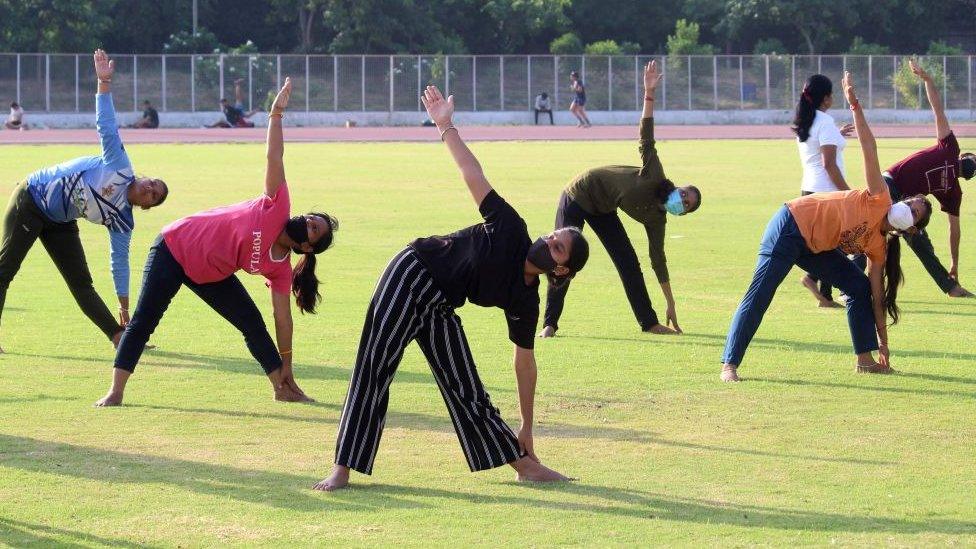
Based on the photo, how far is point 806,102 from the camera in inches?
475

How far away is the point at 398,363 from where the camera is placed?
681 centimetres

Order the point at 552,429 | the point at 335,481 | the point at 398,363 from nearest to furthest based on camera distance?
the point at 398,363
the point at 335,481
the point at 552,429

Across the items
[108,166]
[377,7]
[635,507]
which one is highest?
[377,7]

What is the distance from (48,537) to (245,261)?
2.57 meters

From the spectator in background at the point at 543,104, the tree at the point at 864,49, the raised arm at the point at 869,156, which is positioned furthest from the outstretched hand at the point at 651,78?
the tree at the point at 864,49

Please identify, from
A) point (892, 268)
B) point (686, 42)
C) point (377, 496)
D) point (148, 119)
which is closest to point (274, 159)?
point (377, 496)

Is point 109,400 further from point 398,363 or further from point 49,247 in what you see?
point 398,363

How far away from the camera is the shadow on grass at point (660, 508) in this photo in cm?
632

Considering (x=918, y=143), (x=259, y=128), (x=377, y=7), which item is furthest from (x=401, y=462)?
(x=377, y=7)

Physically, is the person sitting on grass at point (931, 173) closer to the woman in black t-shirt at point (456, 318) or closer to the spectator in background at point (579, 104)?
the woman in black t-shirt at point (456, 318)

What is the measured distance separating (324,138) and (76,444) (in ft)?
120

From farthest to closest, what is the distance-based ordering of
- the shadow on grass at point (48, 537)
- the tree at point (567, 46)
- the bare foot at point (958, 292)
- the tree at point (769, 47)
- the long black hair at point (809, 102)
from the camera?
the tree at point (769, 47) → the tree at point (567, 46) → the bare foot at point (958, 292) → the long black hair at point (809, 102) → the shadow on grass at point (48, 537)

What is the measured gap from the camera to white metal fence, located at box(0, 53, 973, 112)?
177 ft

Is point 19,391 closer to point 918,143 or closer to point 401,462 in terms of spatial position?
point 401,462
